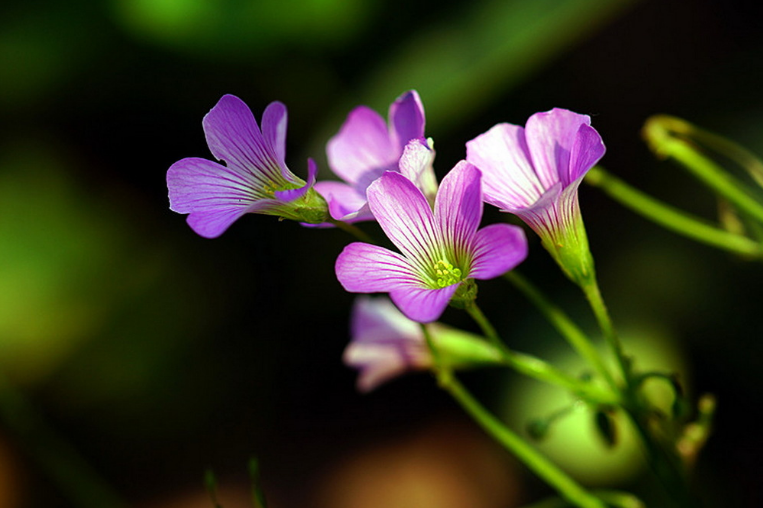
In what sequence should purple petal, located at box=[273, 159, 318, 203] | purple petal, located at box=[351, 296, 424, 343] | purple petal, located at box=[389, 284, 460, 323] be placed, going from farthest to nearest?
purple petal, located at box=[351, 296, 424, 343]
purple petal, located at box=[273, 159, 318, 203]
purple petal, located at box=[389, 284, 460, 323]

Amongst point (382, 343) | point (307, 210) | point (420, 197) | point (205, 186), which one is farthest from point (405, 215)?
point (382, 343)

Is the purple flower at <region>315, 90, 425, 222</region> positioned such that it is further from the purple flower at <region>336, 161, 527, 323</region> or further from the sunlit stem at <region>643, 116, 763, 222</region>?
the sunlit stem at <region>643, 116, 763, 222</region>

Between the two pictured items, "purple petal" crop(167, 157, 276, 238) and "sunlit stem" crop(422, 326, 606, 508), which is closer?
"purple petal" crop(167, 157, 276, 238)

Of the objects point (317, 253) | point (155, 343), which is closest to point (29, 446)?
point (155, 343)

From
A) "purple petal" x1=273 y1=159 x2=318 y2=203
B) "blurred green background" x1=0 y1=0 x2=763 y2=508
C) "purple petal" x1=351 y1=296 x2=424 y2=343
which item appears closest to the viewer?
"purple petal" x1=273 y1=159 x2=318 y2=203

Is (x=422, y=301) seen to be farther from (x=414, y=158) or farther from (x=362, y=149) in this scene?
(x=362, y=149)

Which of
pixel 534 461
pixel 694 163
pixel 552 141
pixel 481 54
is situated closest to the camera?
pixel 552 141

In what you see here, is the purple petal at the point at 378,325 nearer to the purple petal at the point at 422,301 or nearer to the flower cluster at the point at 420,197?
the flower cluster at the point at 420,197

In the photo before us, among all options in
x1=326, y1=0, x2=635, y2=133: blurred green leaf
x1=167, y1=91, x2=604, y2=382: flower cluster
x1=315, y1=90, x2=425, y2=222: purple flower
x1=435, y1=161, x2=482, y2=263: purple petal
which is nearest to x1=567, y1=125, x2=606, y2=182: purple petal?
x1=167, y1=91, x2=604, y2=382: flower cluster
